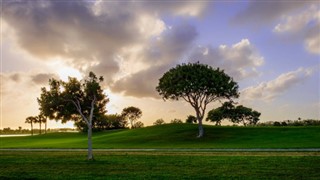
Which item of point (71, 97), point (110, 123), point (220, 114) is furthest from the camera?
point (110, 123)

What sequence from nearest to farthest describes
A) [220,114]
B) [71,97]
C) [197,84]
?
[71,97]
[197,84]
[220,114]

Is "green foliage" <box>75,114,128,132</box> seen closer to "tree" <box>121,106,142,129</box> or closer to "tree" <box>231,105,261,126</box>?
"tree" <box>121,106,142,129</box>

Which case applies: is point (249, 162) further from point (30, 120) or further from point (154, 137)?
point (30, 120)

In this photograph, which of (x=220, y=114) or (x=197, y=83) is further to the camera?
(x=220, y=114)

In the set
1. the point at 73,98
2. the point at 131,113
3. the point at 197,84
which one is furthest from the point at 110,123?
Answer: the point at 73,98

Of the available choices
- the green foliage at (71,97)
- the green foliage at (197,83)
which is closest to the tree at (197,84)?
the green foliage at (197,83)

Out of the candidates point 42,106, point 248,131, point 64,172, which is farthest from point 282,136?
point 64,172

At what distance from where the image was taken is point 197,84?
77.8 meters

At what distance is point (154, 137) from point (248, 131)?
22.8 metres

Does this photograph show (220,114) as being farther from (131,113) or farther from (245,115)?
(131,113)

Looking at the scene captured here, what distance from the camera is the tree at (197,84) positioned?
78438mm

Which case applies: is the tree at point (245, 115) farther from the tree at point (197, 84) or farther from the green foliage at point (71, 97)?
the green foliage at point (71, 97)

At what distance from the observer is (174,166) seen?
30906 millimetres

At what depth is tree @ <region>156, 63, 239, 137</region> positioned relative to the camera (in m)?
78.4
